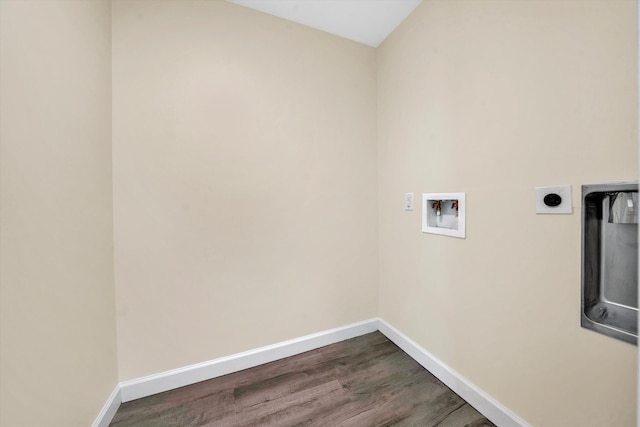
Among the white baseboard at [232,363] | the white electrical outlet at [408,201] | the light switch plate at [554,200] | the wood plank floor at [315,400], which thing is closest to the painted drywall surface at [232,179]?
the white baseboard at [232,363]

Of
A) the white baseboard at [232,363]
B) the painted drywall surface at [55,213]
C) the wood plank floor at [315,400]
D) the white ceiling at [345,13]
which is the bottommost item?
A: the wood plank floor at [315,400]

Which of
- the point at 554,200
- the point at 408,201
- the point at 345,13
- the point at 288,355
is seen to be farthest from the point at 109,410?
the point at 345,13

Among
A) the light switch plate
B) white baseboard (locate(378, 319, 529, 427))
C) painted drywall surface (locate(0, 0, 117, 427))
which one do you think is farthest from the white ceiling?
white baseboard (locate(378, 319, 529, 427))

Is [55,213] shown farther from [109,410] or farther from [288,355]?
[288,355]

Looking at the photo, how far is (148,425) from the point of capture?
1.24 metres

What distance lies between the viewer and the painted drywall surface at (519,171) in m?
0.85

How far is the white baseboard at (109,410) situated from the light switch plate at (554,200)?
239cm

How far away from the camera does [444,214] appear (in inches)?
61.1

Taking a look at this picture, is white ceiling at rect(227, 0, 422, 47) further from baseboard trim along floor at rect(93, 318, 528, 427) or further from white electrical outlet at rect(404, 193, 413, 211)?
baseboard trim along floor at rect(93, 318, 528, 427)

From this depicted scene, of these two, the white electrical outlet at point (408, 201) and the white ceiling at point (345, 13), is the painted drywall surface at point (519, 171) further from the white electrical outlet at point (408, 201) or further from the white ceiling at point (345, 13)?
the white ceiling at point (345, 13)

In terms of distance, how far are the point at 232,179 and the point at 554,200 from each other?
69.5 inches

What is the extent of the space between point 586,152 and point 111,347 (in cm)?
252

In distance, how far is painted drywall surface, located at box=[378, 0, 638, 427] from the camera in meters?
0.85

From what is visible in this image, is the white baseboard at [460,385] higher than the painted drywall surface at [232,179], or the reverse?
the painted drywall surface at [232,179]
